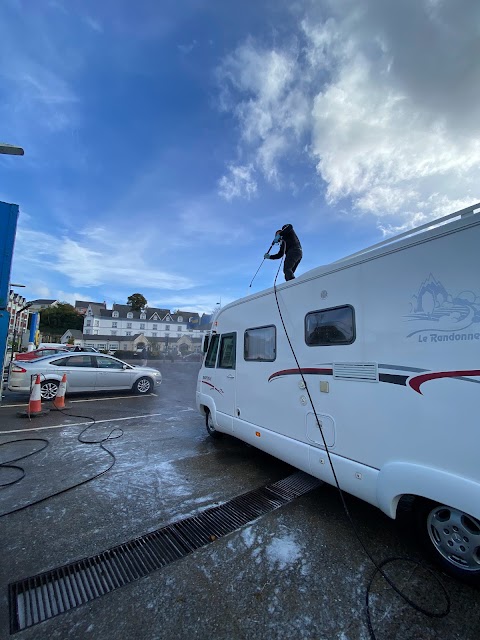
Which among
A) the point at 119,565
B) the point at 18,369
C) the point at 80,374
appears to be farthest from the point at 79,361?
the point at 119,565

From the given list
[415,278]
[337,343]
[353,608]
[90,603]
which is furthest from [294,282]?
[90,603]

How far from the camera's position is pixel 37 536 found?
2787 millimetres

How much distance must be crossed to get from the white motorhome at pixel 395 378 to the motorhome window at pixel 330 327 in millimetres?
11

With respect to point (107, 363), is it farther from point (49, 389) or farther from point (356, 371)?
point (356, 371)

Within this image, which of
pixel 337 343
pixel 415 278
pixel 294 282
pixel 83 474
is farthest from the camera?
pixel 83 474

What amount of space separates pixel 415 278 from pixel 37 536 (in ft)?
13.6

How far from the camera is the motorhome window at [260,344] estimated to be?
4000 millimetres

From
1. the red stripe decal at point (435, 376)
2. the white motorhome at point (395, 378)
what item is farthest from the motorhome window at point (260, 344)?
the red stripe decal at point (435, 376)

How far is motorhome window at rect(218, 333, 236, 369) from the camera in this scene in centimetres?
495

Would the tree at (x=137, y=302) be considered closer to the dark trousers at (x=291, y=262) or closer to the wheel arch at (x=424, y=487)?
the dark trousers at (x=291, y=262)

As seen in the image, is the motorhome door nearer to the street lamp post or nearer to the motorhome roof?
the motorhome roof

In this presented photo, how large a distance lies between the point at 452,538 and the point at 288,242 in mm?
4378

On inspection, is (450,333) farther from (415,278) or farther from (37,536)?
(37,536)

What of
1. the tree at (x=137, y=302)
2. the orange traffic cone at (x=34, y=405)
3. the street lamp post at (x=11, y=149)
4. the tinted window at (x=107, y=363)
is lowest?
the orange traffic cone at (x=34, y=405)
